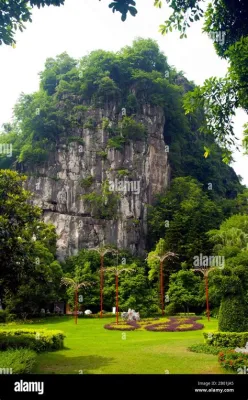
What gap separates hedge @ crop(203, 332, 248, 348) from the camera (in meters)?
9.54

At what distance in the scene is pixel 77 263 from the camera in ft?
98.9

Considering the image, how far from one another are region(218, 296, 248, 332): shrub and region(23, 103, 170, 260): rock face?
2226 centimetres

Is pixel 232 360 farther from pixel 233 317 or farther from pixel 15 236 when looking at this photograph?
pixel 233 317

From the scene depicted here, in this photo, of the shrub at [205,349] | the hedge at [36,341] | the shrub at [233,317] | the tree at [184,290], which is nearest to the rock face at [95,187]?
the tree at [184,290]

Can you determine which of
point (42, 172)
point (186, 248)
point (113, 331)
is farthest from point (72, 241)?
point (113, 331)

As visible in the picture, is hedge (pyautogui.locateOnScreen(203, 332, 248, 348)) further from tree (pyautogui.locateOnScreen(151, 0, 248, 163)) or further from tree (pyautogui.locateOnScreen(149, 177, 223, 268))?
tree (pyautogui.locateOnScreen(149, 177, 223, 268))

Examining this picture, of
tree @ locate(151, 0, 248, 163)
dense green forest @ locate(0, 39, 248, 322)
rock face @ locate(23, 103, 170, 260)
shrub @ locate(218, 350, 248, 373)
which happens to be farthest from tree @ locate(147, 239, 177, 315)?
tree @ locate(151, 0, 248, 163)

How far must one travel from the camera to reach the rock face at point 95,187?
3319 centimetres

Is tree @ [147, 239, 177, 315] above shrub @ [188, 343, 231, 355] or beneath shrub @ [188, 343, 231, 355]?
above

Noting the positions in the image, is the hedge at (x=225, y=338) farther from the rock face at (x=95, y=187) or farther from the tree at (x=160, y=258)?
the rock face at (x=95, y=187)

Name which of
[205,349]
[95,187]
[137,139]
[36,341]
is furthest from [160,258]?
[137,139]

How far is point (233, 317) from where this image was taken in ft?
34.5

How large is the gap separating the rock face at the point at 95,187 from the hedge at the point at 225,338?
75.4ft

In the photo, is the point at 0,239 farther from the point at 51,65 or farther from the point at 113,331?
the point at 51,65
